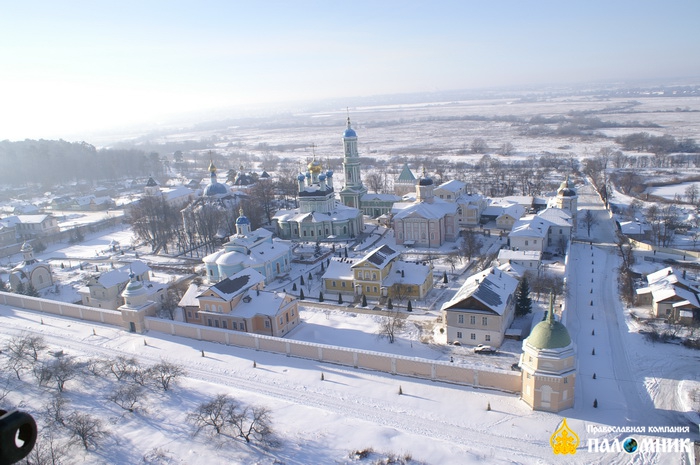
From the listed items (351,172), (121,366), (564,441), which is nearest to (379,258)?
(121,366)

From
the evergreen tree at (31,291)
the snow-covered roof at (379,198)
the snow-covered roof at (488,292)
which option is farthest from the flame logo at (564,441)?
the snow-covered roof at (379,198)

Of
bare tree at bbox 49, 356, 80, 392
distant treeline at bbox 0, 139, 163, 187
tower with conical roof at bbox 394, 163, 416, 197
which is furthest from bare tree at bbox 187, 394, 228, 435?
distant treeline at bbox 0, 139, 163, 187

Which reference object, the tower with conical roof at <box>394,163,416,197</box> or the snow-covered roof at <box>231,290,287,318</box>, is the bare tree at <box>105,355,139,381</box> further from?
the tower with conical roof at <box>394,163,416,197</box>

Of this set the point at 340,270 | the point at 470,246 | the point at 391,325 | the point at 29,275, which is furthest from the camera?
the point at 470,246

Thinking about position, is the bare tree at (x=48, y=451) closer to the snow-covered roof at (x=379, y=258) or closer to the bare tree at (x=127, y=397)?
the bare tree at (x=127, y=397)

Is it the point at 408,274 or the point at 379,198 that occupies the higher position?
the point at 379,198

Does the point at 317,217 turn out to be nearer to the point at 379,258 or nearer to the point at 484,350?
the point at 379,258
